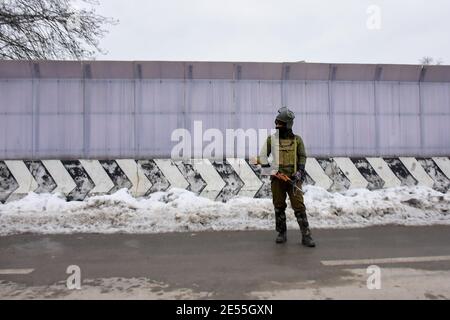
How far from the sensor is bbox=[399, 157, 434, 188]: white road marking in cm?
815

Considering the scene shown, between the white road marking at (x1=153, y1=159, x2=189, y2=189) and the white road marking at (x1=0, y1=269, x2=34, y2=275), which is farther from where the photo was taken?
the white road marking at (x1=153, y1=159, x2=189, y2=189)

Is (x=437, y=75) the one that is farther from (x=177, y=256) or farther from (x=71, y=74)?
(x=71, y=74)

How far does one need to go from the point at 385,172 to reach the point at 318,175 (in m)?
1.35

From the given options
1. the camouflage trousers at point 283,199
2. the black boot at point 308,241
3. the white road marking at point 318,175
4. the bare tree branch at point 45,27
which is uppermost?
the bare tree branch at point 45,27

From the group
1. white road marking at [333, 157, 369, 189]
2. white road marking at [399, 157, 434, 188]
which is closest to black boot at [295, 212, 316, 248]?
white road marking at [333, 157, 369, 189]

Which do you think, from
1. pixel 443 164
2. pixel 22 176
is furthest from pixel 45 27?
pixel 443 164

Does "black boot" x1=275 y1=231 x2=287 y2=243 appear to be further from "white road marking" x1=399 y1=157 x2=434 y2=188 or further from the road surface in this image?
"white road marking" x1=399 y1=157 x2=434 y2=188

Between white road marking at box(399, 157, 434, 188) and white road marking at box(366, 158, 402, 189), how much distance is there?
14.1 inches

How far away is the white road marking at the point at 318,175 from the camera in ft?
26.2

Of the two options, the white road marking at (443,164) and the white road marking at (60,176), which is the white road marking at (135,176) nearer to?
the white road marking at (60,176)

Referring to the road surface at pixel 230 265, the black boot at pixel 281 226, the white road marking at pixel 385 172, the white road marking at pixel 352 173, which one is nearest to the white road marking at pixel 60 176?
the road surface at pixel 230 265

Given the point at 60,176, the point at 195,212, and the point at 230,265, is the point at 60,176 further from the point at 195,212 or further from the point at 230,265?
the point at 230,265

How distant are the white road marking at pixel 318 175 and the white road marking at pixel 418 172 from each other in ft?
5.30

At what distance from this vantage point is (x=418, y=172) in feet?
26.9
